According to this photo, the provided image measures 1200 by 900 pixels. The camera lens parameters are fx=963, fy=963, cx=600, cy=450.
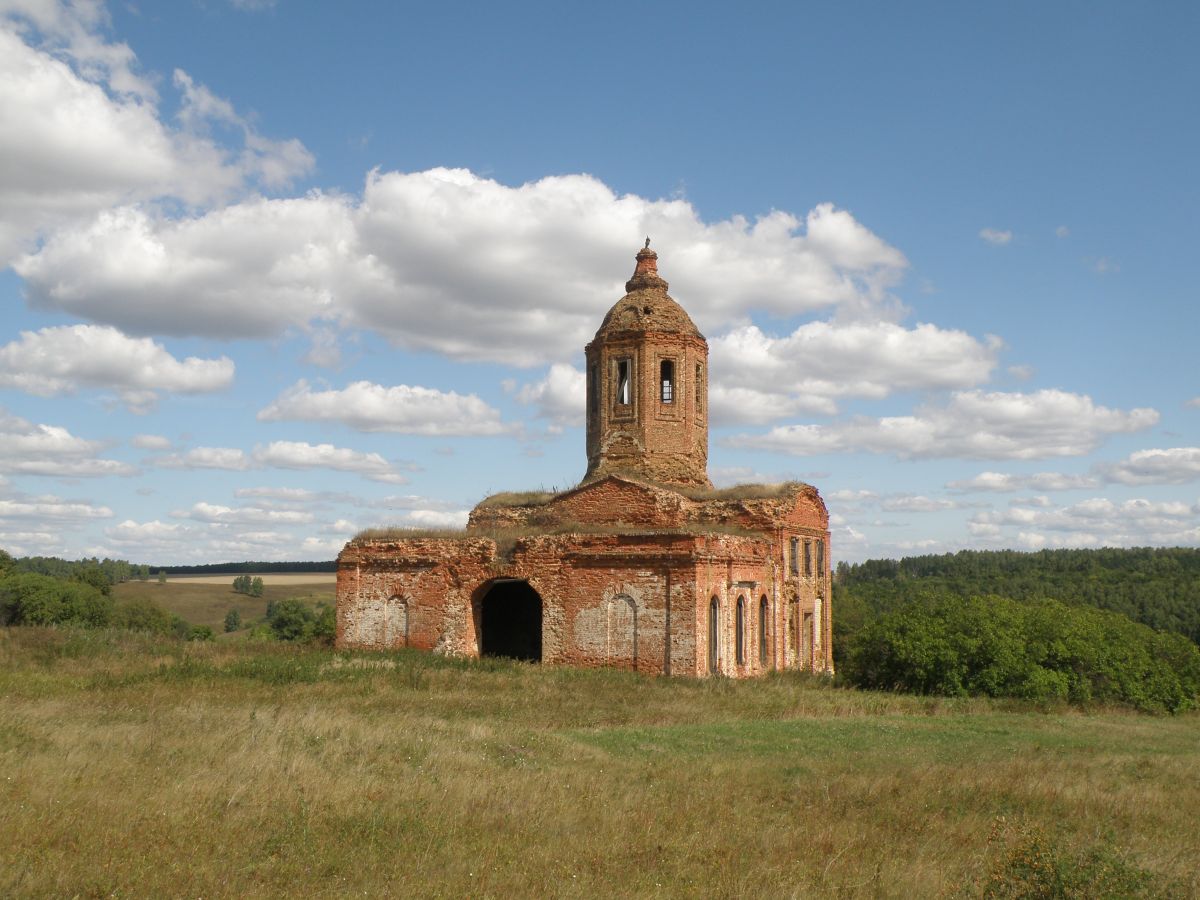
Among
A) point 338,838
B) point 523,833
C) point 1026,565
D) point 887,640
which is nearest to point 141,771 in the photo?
point 338,838

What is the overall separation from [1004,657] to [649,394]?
36.4ft

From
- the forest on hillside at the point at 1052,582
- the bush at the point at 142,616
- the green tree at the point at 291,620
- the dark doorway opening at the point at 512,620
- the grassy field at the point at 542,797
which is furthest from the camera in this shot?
the forest on hillside at the point at 1052,582

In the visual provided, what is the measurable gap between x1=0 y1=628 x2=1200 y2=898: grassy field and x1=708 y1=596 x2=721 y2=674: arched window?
4479mm

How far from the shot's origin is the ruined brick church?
21.1m

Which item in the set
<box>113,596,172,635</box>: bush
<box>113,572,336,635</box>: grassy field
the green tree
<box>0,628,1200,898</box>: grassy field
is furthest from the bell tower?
<box>113,572,336,635</box>: grassy field

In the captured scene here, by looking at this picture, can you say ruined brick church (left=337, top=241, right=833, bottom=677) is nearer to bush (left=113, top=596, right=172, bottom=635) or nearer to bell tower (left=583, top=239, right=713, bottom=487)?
bell tower (left=583, top=239, right=713, bottom=487)

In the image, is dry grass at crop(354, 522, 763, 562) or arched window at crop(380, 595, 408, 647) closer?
dry grass at crop(354, 522, 763, 562)

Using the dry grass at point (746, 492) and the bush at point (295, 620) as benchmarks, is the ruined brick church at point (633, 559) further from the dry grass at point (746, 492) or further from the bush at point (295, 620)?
the bush at point (295, 620)

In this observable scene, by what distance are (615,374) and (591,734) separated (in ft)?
49.7

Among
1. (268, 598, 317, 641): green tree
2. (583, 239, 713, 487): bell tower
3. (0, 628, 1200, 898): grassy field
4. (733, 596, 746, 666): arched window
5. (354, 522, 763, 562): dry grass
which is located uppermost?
(583, 239, 713, 487): bell tower

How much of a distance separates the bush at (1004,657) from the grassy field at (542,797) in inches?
222

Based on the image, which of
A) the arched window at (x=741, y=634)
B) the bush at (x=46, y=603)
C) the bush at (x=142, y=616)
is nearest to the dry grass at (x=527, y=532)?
the arched window at (x=741, y=634)

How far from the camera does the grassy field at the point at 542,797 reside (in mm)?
6539

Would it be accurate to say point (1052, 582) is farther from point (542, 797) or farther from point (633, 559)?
point (542, 797)
